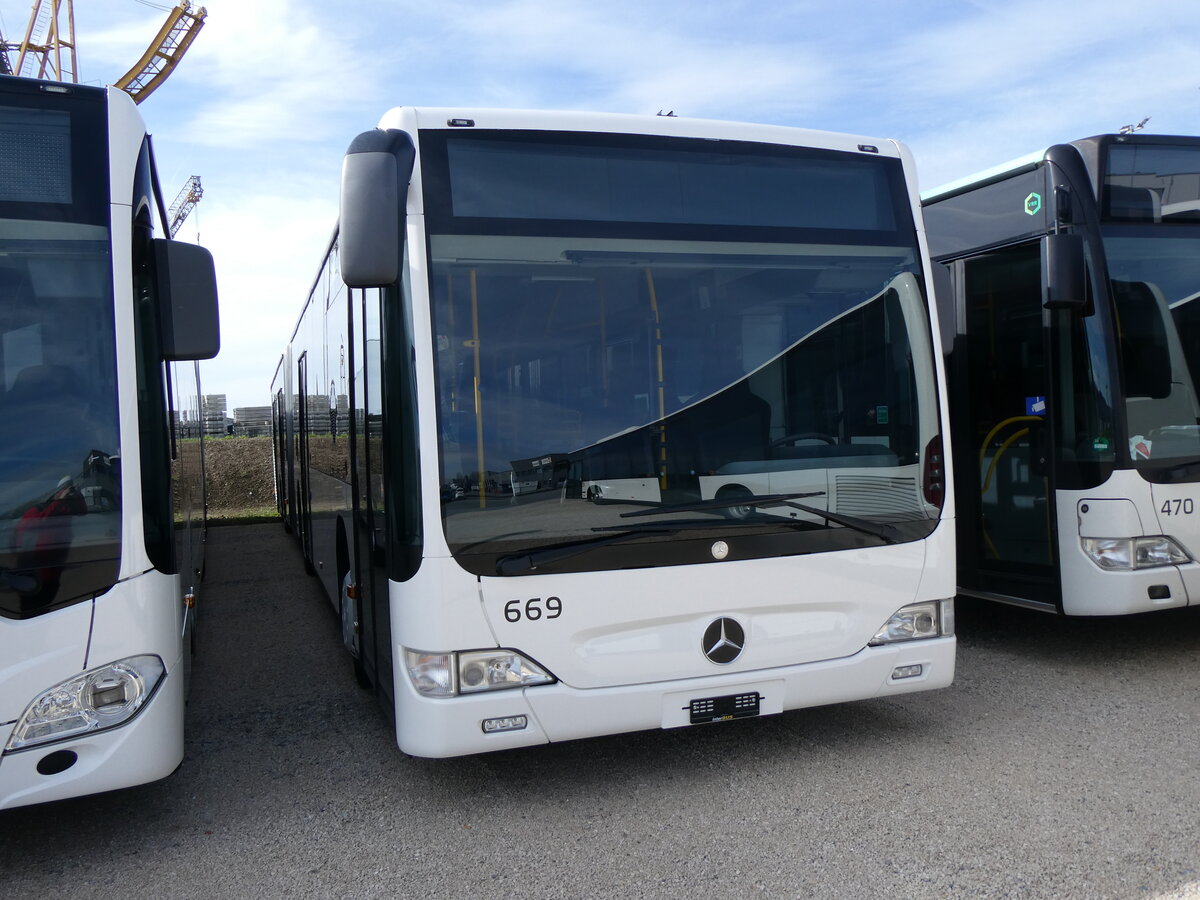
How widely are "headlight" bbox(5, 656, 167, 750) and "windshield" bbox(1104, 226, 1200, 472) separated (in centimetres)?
518

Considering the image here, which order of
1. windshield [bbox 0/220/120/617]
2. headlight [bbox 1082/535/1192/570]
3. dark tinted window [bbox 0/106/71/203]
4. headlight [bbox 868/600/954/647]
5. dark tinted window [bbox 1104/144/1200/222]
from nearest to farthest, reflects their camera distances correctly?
windshield [bbox 0/220/120/617]
dark tinted window [bbox 0/106/71/203]
headlight [bbox 868/600/954/647]
headlight [bbox 1082/535/1192/570]
dark tinted window [bbox 1104/144/1200/222]

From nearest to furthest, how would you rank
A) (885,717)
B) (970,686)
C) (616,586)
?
(616,586) < (885,717) < (970,686)


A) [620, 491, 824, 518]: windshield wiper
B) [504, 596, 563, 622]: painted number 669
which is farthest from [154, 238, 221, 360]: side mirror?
[620, 491, 824, 518]: windshield wiper

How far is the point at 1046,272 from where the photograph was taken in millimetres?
5547

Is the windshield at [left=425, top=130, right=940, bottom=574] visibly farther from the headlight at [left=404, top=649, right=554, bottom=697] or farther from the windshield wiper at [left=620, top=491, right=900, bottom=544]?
the headlight at [left=404, top=649, right=554, bottom=697]

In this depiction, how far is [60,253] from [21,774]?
1.84 m

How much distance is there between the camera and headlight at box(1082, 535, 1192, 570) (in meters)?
5.78

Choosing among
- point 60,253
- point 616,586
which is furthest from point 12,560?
point 616,586

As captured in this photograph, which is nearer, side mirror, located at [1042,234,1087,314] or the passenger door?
side mirror, located at [1042,234,1087,314]

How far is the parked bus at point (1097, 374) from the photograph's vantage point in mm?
5797

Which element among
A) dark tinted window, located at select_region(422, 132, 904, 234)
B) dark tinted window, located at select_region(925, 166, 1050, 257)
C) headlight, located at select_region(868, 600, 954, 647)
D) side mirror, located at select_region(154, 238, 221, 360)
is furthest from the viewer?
dark tinted window, located at select_region(925, 166, 1050, 257)

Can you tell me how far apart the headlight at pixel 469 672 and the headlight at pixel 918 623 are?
5.14ft

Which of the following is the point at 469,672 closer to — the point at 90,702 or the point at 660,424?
the point at 660,424

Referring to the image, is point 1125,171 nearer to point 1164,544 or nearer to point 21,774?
point 1164,544
